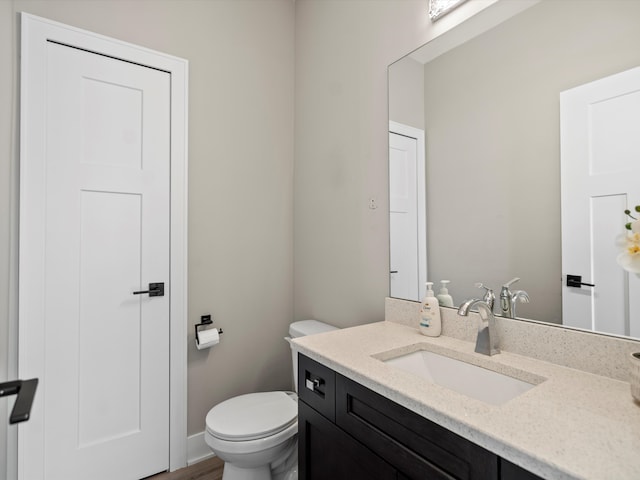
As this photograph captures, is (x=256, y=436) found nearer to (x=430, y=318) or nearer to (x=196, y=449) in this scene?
(x=196, y=449)

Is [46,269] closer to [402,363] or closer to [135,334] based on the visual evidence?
[135,334]

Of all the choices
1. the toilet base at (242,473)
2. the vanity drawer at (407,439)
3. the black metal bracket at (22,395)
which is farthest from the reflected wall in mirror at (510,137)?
the black metal bracket at (22,395)

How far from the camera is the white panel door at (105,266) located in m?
1.57

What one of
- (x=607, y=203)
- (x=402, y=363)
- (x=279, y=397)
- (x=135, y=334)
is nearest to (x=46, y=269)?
(x=135, y=334)

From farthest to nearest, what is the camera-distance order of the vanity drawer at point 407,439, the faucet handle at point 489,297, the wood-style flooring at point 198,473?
the wood-style flooring at point 198,473 → the faucet handle at point 489,297 → the vanity drawer at point 407,439

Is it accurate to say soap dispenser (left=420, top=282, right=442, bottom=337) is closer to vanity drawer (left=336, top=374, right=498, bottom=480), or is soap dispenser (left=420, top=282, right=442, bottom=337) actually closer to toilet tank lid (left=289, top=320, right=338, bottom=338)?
vanity drawer (left=336, top=374, right=498, bottom=480)

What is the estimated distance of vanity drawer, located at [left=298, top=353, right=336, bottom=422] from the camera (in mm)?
1091

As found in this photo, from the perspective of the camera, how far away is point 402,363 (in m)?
1.20

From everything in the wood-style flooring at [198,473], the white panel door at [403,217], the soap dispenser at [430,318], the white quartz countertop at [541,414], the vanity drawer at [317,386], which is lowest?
the wood-style flooring at [198,473]

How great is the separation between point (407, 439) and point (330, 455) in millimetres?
373

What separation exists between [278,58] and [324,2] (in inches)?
17.5

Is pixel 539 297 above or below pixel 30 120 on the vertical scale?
below

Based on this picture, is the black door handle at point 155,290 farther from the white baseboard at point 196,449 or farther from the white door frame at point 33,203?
the white baseboard at point 196,449

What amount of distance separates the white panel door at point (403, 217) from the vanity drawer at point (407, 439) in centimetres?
63
